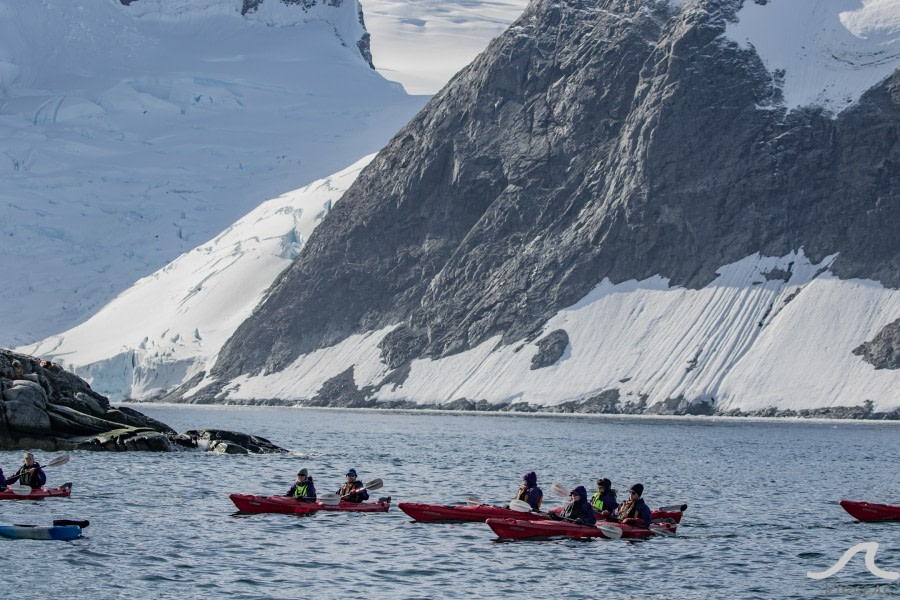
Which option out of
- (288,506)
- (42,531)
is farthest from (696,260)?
(42,531)

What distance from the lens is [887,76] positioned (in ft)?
605

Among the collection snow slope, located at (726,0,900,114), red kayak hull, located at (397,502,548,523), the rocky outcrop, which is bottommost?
red kayak hull, located at (397,502,548,523)

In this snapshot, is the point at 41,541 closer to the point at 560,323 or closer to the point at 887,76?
the point at 560,323

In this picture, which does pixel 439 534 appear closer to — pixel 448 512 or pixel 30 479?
pixel 448 512

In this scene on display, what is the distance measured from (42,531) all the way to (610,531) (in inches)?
744

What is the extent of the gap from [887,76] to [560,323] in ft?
179

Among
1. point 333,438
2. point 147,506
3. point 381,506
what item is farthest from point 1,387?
point 333,438

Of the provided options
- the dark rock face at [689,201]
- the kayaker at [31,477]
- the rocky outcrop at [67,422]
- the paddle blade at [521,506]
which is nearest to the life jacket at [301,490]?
the paddle blade at [521,506]

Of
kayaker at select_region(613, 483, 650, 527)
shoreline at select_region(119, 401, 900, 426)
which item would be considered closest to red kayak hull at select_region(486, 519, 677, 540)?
kayaker at select_region(613, 483, 650, 527)

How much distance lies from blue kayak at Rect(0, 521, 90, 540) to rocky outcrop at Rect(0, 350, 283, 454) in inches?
1262

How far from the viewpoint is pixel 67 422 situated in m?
79.7

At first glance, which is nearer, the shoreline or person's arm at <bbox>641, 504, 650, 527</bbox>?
person's arm at <bbox>641, 504, 650, 527</bbox>
